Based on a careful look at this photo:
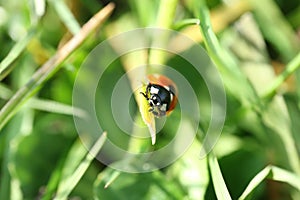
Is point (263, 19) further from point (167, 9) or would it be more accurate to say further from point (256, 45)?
point (167, 9)

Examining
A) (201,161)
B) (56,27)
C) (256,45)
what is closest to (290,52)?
(256,45)

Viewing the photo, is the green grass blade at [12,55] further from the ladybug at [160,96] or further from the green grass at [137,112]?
the ladybug at [160,96]

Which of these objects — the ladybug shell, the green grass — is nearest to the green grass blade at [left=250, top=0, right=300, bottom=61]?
the green grass

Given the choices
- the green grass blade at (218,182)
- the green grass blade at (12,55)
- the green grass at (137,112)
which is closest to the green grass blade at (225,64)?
the green grass at (137,112)

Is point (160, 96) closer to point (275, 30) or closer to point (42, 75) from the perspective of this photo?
point (42, 75)

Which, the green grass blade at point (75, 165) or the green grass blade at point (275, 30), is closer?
the green grass blade at point (75, 165)

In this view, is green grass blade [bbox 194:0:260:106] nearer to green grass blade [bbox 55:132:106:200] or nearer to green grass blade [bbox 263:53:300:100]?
green grass blade [bbox 263:53:300:100]

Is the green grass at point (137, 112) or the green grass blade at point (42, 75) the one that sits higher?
the green grass blade at point (42, 75)
